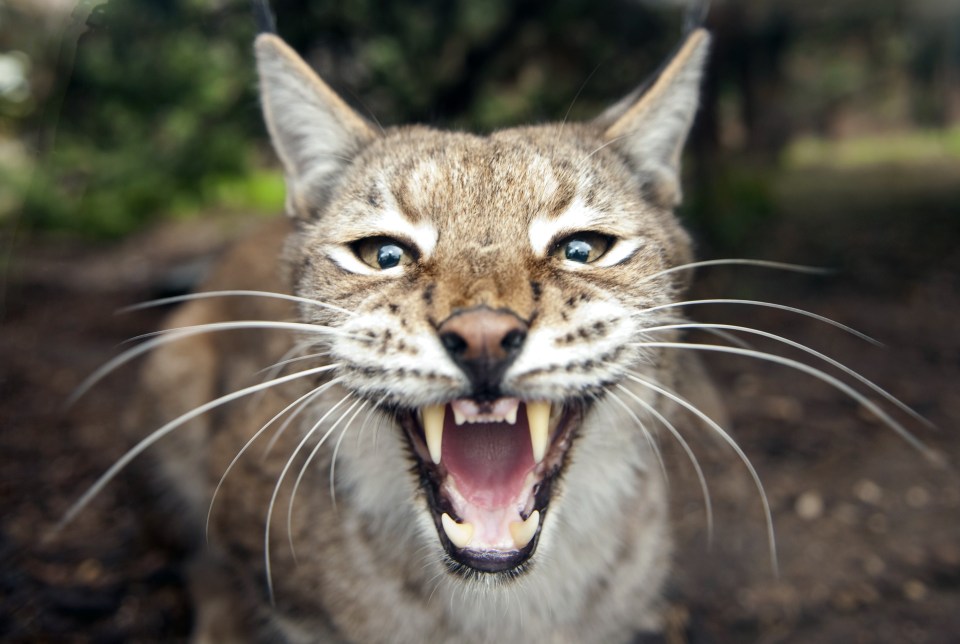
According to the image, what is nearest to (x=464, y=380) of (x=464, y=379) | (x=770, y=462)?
(x=464, y=379)

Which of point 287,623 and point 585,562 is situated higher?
point 585,562

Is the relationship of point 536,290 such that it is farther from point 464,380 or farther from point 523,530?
point 523,530

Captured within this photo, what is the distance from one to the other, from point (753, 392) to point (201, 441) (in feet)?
11.1

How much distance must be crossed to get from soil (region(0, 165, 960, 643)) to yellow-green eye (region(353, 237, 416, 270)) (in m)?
1.71

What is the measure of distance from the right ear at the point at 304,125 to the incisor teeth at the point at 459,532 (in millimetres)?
1189

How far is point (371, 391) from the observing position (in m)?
1.91

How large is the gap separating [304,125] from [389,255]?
0.64 metres

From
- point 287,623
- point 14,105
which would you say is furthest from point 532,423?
point 14,105

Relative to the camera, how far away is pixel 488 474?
1.93 metres

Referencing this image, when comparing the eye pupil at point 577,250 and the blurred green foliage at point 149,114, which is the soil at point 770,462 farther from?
the eye pupil at point 577,250

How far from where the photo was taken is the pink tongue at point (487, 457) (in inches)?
75.4

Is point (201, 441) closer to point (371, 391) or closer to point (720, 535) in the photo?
point (371, 391)

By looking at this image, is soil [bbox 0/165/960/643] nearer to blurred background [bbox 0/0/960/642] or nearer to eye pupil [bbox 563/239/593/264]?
blurred background [bbox 0/0/960/642]

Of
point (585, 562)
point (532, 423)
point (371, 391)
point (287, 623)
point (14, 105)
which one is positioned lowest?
point (287, 623)
